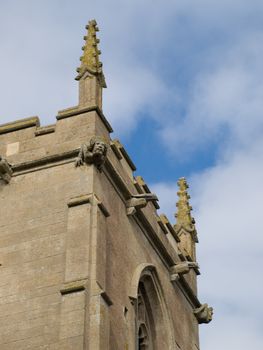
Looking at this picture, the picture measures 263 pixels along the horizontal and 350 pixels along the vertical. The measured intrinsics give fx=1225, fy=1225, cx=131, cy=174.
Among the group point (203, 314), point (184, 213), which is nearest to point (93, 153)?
point (203, 314)

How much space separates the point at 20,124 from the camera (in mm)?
27531

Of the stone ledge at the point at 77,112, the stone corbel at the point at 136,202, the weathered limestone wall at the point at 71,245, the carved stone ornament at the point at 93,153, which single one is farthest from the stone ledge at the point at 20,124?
the stone corbel at the point at 136,202

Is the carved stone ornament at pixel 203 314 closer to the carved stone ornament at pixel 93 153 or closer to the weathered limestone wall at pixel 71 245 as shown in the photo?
the weathered limestone wall at pixel 71 245

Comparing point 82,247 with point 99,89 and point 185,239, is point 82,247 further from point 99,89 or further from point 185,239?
point 185,239

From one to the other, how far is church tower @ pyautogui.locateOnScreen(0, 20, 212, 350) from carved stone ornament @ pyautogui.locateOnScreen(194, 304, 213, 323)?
99 cm

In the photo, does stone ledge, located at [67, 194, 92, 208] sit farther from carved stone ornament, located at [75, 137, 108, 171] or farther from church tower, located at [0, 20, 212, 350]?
carved stone ornament, located at [75, 137, 108, 171]

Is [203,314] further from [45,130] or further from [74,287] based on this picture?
[74,287]

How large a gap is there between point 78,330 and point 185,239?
10.8 metres

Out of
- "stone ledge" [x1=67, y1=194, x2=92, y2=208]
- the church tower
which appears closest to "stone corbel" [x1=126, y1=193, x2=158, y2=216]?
the church tower

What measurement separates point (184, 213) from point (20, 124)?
766 cm

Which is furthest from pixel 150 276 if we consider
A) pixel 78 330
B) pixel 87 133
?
pixel 78 330

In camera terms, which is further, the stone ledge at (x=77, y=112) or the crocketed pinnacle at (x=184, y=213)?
the crocketed pinnacle at (x=184, y=213)

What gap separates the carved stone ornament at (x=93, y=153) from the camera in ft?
83.8

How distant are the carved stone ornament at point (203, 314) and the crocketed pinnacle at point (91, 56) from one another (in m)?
7.00
